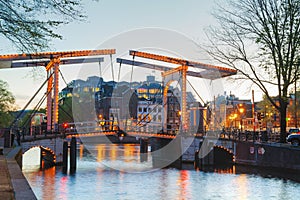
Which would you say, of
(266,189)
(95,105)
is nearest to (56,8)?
(266,189)

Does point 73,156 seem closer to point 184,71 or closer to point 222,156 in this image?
point 184,71

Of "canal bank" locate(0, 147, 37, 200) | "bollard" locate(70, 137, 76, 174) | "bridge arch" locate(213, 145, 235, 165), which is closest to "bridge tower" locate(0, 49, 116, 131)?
"bollard" locate(70, 137, 76, 174)

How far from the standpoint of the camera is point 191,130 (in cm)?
3634

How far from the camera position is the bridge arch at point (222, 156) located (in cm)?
3575

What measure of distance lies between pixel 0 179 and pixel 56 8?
13.0ft

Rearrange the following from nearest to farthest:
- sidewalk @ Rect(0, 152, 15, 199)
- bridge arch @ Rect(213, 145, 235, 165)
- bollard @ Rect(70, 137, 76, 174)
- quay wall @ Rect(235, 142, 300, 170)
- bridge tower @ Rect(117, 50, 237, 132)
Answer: sidewalk @ Rect(0, 152, 15, 199), quay wall @ Rect(235, 142, 300, 170), bollard @ Rect(70, 137, 76, 174), bridge tower @ Rect(117, 50, 237, 132), bridge arch @ Rect(213, 145, 235, 165)

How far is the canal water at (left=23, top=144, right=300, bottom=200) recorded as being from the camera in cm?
2042

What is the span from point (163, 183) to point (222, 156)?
1324cm

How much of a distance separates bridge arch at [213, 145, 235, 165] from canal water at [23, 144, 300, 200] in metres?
4.20

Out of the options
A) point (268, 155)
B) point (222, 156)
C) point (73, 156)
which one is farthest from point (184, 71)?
point (73, 156)

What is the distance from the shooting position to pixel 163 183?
24.6 m

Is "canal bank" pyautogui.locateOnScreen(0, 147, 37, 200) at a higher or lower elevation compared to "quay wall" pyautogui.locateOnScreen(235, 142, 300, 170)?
higher

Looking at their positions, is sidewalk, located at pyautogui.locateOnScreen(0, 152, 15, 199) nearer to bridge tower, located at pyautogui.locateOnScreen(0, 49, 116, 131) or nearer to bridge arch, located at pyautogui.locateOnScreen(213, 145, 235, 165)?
bridge tower, located at pyautogui.locateOnScreen(0, 49, 116, 131)

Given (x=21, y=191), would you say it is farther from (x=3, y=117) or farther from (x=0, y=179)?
(x=3, y=117)
